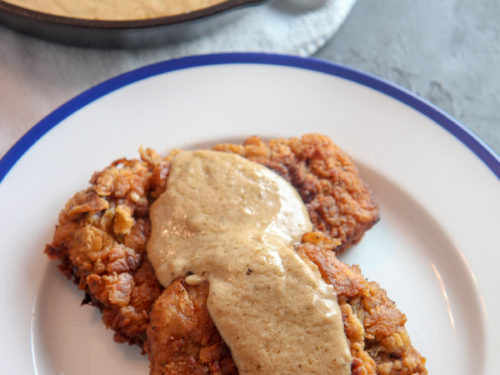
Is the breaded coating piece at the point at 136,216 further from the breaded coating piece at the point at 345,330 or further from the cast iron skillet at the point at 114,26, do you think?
the cast iron skillet at the point at 114,26

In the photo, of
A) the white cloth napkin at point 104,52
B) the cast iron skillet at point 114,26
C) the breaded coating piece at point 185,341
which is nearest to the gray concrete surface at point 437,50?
the white cloth napkin at point 104,52

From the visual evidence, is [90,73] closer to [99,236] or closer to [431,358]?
[99,236]

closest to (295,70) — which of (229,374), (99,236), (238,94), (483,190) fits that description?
(238,94)

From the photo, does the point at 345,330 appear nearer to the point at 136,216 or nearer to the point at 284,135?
the point at 136,216

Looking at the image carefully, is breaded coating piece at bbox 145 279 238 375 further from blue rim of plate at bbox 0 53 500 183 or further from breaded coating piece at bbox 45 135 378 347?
blue rim of plate at bbox 0 53 500 183

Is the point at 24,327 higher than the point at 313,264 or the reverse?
the reverse

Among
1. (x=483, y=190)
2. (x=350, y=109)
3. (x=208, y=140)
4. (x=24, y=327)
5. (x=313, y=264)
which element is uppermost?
(x=350, y=109)

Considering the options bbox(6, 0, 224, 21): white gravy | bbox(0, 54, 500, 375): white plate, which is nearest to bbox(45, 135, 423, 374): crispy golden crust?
bbox(0, 54, 500, 375): white plate
